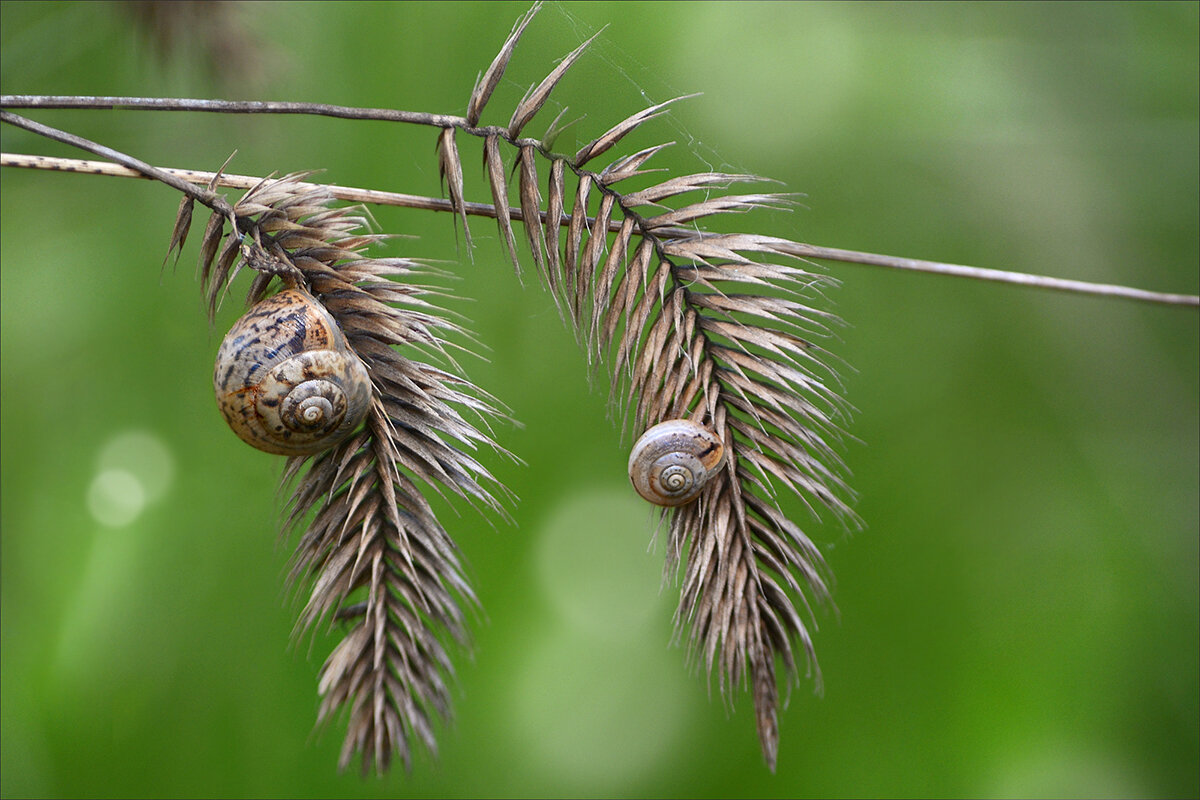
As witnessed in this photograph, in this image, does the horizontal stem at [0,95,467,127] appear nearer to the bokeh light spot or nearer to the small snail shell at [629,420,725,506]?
the small snail shell at [629,420,725,506]

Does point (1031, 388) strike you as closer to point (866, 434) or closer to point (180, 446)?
point (866, 434)

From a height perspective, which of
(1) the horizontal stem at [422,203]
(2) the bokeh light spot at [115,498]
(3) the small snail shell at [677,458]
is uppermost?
(1) the horizontal stem at [422,203]

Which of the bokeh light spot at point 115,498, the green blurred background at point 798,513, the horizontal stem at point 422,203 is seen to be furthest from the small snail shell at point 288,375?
the bokeh light spot at point 115,498

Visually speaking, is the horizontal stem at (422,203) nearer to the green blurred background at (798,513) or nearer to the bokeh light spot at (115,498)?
the green blurred background at (798,513)

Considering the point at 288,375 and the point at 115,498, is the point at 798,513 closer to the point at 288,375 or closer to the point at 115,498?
the point at 288,375

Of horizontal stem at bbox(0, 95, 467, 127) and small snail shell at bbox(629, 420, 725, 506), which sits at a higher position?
horizontal stem at bbox(0, 95, 467, 127)

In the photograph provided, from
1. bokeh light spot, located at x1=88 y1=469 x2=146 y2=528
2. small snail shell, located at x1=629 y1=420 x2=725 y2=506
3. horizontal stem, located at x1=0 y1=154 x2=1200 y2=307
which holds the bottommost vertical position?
bokeh light spot, located at x1=88 y1=469 x2=146 y2=528

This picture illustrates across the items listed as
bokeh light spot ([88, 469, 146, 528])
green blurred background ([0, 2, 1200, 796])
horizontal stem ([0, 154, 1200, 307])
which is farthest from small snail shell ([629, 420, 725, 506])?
bokeh light spot ([88, 469, 146, 528])
